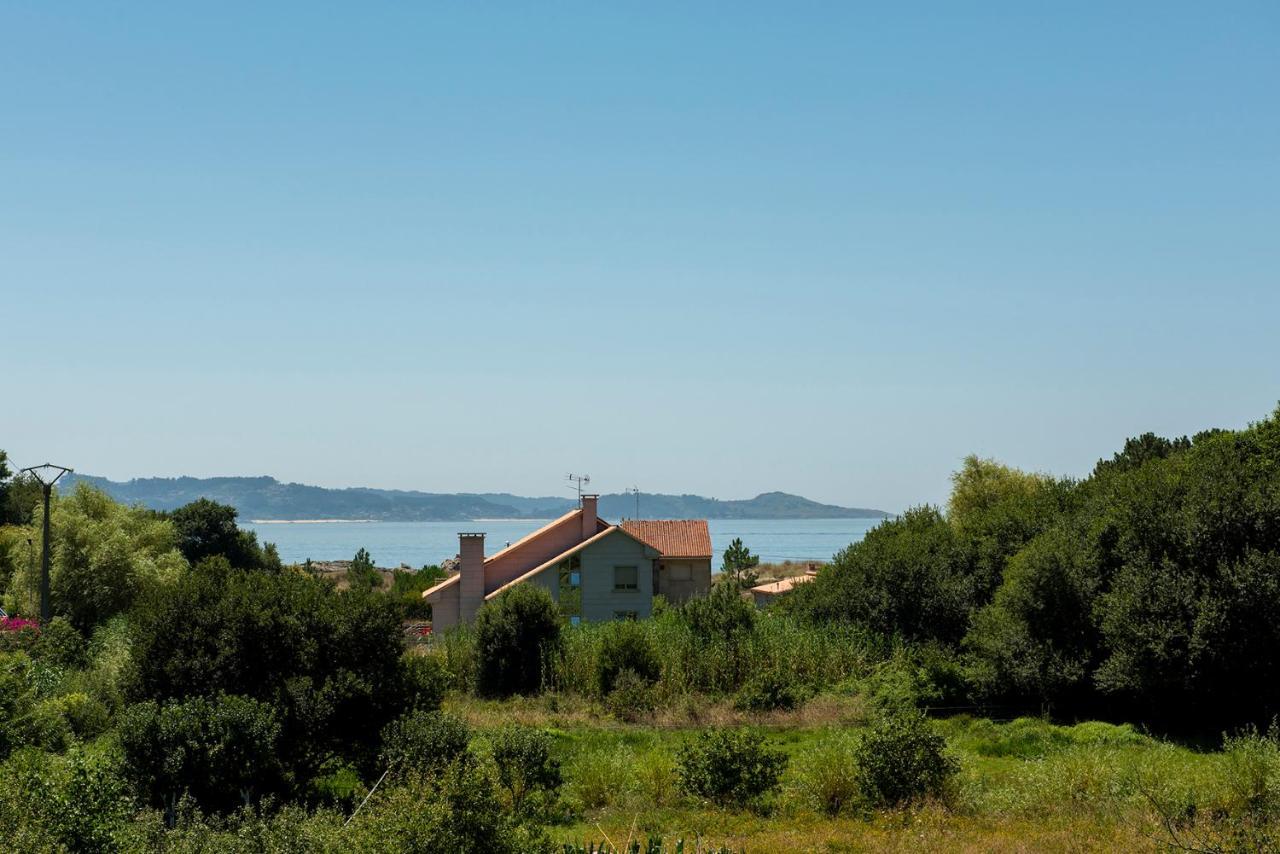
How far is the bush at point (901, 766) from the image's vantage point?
46.9 ft

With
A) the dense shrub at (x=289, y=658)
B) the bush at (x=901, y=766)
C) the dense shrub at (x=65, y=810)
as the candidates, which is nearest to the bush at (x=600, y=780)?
the dense shrub at (x=289, y=658)

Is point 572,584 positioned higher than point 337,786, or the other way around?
point 572,584

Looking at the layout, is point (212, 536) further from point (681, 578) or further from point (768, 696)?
point (768, 696)

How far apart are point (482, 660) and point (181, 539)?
4568cm

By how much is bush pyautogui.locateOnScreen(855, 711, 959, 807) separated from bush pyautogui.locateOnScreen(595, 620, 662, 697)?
1206cm

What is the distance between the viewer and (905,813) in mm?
13789

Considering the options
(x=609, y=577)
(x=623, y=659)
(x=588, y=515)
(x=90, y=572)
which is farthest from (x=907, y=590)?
(x=90, y=572)

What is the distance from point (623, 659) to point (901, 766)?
12716 mm

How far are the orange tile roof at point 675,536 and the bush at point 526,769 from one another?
37.1m

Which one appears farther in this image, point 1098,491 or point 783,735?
point 1098,491

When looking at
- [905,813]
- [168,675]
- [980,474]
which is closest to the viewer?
[905,813]

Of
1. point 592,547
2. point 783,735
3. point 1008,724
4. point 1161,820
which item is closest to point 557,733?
point 783,735

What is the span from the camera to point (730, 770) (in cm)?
1480

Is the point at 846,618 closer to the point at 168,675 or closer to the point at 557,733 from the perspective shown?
the point at 557,733
